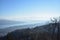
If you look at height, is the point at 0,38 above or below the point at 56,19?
below

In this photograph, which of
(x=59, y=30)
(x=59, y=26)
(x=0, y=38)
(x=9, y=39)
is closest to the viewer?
(x=9, y=39)

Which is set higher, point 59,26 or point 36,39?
point 59,26

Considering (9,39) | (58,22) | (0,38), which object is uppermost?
(58,22)

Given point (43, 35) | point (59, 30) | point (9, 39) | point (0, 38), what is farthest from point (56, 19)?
point (0, 38)

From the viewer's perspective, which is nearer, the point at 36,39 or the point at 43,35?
the point at 36,39

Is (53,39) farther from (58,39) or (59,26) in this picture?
(59,26)

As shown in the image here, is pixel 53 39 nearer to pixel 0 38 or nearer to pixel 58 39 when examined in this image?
pixel 58 39

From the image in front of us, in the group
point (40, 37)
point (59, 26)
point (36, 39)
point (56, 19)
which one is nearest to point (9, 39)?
point (36, 39)

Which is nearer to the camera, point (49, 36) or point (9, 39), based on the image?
point (9, 39)

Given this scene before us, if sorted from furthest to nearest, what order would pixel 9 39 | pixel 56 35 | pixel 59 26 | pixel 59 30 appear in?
pixel 59 26 < pixel 59 30 < pixel 56 35 < pixel 9 39
